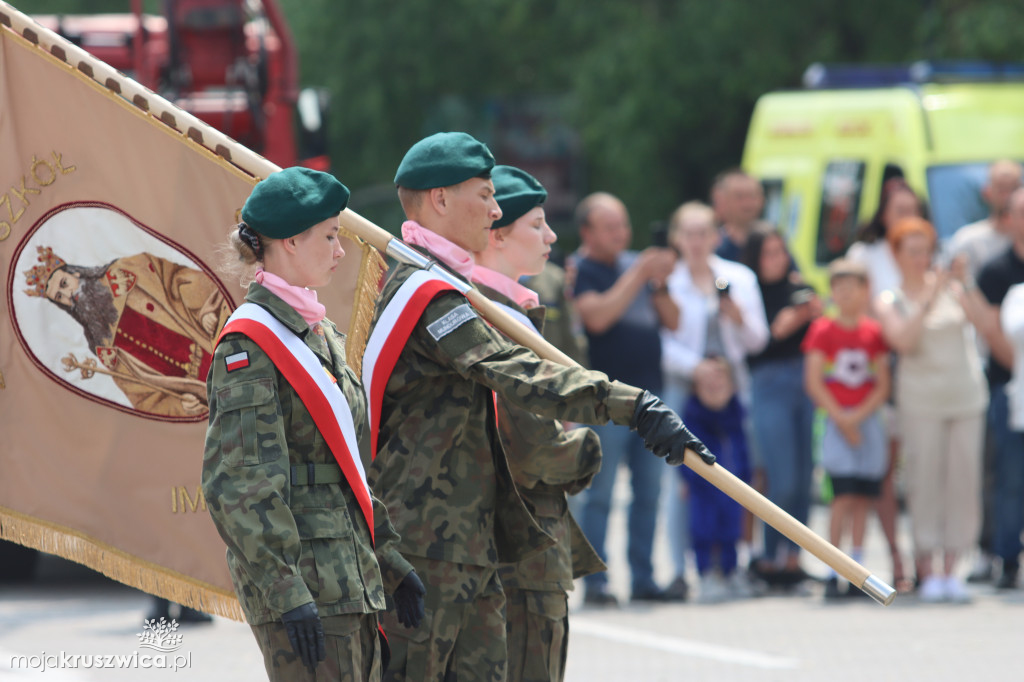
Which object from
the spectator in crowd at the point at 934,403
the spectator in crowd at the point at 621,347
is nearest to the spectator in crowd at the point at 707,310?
the spectator in crowd at the point at 621,347

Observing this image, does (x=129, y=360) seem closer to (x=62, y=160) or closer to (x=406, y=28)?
(x=62, y=160)

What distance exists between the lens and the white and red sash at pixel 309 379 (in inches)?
142

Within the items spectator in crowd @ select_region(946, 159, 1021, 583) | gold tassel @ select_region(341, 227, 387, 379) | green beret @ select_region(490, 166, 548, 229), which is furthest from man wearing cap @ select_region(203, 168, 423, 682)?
spectator in crowd @ select_region(946, 159, 1021, 583)

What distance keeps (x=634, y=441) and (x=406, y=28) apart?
1613 centimetres

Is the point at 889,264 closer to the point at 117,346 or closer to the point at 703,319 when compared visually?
the point at 703,319

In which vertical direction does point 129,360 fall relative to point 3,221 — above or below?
below

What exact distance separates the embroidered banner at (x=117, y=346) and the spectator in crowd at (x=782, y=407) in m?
4.98

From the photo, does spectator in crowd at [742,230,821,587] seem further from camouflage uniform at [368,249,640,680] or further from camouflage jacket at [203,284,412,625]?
camouflage jacket at [203,284,412,625]

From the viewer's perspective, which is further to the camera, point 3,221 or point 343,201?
point 3,221

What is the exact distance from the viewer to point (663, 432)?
3.87 metres

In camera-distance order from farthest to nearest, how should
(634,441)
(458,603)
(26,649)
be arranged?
(634,441) → (26,649) → (458,603)

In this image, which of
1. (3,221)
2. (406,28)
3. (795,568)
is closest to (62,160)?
(3,221)

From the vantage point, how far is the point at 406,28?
23.5m

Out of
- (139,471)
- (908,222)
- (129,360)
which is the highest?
(908,222)
